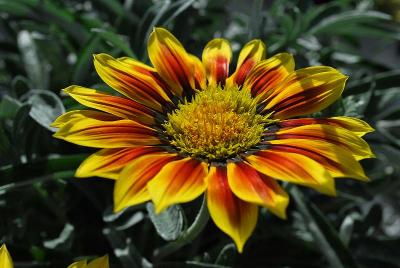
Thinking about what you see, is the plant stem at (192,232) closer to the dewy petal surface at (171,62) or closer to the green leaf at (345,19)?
the dewy petal surface at (171,62)

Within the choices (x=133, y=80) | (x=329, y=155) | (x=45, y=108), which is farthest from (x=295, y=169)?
(x=45, y=108)

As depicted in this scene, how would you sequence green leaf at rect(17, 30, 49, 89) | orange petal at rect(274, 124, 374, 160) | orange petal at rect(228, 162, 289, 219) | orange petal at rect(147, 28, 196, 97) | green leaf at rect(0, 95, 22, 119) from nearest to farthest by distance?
orange petal at rect(228, 162, 289, 219)
orange petal at rect(274, 124, 374, 160)
orange petal at rect(147, 28, 196, 97)
green leaf at rect(0, 95, 22, 119)
green leaf at rect(17, 30, 49, 89)

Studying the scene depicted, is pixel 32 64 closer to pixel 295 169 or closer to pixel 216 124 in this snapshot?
pixel 216 124

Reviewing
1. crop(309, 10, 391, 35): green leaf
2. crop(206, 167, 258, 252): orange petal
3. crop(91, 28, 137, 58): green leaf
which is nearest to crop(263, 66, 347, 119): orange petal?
crop(206, 167, 258, 252): orange petal

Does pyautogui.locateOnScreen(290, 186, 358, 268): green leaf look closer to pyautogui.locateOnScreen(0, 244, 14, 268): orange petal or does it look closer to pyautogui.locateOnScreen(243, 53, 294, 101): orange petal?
pyautogui.locateOnScreen(243, 53, 294, 101): orange petal

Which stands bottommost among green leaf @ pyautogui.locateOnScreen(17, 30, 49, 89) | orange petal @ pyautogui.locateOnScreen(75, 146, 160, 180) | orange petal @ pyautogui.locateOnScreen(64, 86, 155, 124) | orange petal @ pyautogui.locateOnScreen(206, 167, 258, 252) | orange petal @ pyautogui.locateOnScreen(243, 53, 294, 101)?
orange petal @ pyautogui.locateOnScreen(206, 167, 258, 252)

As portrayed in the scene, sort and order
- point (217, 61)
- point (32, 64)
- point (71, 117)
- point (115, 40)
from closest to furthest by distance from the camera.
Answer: point (71, 117)
point (217, 61)
point (115, 40)
point (32, 64)

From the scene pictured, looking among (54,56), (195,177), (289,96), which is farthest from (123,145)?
(54,56)

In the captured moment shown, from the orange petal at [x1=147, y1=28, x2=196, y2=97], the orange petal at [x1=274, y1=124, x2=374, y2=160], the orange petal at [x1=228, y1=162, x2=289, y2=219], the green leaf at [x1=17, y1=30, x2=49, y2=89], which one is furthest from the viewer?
the green leaf at [x1=17, y1=30, x2=49, y2=89]
